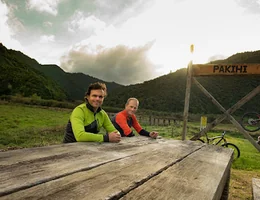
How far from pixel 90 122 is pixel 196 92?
54.4 meters

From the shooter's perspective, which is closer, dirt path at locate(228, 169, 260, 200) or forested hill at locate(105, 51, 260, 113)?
dirt path at locate(228, 169, 260, 200)

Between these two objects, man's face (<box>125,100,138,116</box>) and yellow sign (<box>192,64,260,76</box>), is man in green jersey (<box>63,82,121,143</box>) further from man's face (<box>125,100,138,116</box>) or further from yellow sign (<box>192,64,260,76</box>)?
yellow sign (<box>192,64,260,76</box>)

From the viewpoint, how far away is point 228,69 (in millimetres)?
5102

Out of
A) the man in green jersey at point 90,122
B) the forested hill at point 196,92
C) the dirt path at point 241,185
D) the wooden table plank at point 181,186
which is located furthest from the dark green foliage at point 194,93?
the wooden table plank at point 181,186

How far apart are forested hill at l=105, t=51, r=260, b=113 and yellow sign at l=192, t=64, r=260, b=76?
128 ft

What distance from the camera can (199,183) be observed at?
1.19 metres

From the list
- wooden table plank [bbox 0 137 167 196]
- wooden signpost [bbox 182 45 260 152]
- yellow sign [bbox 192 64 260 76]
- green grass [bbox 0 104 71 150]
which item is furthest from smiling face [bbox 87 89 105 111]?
green grass [bbox 0 104 71 150]

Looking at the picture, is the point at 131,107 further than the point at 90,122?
Yes

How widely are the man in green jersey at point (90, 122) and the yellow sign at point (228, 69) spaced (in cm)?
300

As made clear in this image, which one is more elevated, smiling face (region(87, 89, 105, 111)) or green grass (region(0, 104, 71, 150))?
smiling face (region(87, 89, 105, 111))

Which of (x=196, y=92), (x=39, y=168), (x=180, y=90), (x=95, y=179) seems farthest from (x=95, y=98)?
(x=180, y=90)

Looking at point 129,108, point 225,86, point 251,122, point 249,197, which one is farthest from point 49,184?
point 225,86

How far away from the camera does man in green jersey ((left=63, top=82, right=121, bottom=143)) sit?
2.56 metres

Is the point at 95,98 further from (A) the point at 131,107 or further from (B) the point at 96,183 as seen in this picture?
(B) the point at 96,183
